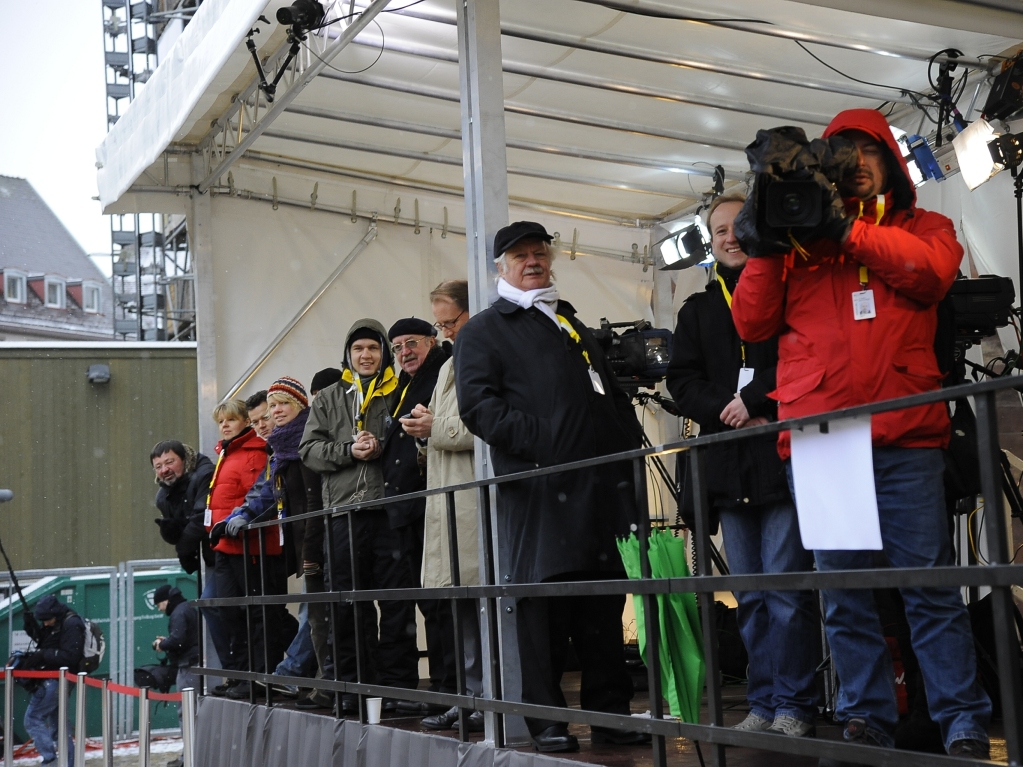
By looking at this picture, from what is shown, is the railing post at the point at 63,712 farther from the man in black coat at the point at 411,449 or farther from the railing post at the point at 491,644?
the railing post at the point at 491,644

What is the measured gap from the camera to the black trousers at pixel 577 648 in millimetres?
3469

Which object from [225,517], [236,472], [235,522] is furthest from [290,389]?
[225,517]

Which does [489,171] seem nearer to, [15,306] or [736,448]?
A: [736,448]

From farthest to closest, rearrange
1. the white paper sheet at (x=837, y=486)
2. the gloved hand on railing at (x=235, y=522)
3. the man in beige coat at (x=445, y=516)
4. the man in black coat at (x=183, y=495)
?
1. the man in black coat at (x=183, y=495)
2. the gloved hand on railing at (x=235, y=522)
3. the man in beige coat at (x=445, y=516)
4. the white paper sheet at (x=837, y=486)

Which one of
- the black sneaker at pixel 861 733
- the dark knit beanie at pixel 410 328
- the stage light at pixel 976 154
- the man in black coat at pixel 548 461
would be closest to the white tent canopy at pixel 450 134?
the stage light at pixel 976 154

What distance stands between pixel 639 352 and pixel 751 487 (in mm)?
1705

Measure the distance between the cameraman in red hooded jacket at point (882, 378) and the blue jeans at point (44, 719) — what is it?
8002 millimetres

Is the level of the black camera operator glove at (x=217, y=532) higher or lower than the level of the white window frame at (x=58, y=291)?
lower

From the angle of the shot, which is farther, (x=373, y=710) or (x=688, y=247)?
(x=688, y=247)

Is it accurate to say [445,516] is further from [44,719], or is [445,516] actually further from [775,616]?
[44,719]

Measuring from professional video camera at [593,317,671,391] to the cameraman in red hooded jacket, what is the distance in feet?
6.53

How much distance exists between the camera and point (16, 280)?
41.0 m

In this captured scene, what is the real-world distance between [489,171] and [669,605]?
1785mm

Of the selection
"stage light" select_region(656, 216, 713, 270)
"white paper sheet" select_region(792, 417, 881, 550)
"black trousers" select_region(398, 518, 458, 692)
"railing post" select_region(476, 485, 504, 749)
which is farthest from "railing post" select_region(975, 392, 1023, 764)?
"stage light" select_region(656, 216, 713, 270)
